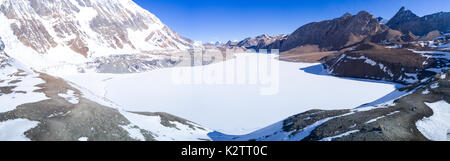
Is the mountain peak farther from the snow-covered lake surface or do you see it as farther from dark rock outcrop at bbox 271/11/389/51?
the snow-covered lake surface

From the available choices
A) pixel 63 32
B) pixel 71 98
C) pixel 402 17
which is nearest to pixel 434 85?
pixel 71 98

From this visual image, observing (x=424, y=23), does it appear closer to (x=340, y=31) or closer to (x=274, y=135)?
(x=340, y=31)

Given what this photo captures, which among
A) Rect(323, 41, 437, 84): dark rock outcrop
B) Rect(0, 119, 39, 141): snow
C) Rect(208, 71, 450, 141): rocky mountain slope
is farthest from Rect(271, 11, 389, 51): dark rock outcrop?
Rect(0, 119, 39, 141): snow

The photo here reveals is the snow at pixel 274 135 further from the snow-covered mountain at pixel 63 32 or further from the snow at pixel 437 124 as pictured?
the snow-covered mountain at pixel 63 32
